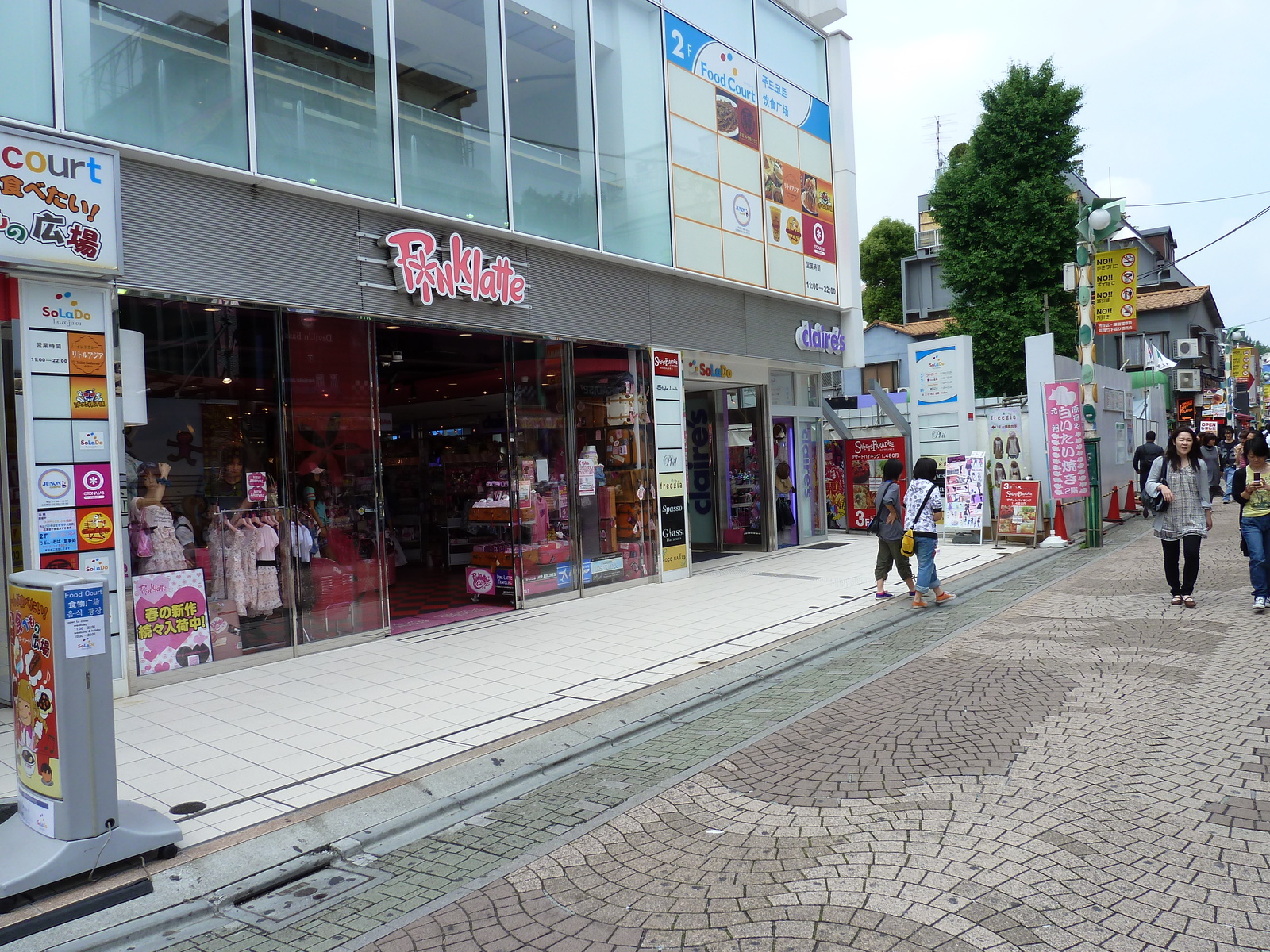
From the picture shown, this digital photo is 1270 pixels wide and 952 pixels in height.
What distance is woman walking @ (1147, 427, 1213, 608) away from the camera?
9133 mm

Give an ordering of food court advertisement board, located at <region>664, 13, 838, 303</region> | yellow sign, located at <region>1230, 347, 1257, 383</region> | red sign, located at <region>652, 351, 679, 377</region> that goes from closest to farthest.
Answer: red sign, located at <region>652, 351, 679, 377</region> → food court advertisement board, located at <region>664, 13, 838, 303</region> → yellow sign, located at <region>1230, 347, 1257, 383</region>

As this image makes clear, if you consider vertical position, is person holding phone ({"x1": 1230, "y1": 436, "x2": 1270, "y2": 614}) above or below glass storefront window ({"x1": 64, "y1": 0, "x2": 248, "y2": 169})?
below

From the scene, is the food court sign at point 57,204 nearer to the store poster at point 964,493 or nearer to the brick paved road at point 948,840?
the brick paved road at point 948,840

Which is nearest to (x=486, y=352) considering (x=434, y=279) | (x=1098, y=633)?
(x=434, y=279)

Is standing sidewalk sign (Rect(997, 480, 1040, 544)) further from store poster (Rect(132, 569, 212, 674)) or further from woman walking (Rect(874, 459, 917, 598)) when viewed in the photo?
store poster (Rect(132, 569, 212, 674))

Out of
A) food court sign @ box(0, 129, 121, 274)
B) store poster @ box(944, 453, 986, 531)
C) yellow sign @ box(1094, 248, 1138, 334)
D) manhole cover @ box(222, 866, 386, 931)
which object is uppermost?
yellow sign @ box(1094, 248, 1138, 334)

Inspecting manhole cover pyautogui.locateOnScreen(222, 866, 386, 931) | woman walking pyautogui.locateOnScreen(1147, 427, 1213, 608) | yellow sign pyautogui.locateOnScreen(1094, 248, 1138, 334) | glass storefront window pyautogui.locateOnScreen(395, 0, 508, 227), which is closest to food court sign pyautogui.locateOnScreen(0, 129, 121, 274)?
glass storefront window pyautogui.locateOnScreen(395, 0, 508, 227)

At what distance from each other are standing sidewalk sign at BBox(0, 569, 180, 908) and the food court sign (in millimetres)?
3391

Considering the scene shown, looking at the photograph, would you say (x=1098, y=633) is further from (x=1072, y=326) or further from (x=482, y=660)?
(x=1072, y=326)

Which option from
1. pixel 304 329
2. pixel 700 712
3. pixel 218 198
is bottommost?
pixel 700 712

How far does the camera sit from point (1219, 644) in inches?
290

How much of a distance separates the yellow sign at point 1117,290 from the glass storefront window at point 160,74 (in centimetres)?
1448

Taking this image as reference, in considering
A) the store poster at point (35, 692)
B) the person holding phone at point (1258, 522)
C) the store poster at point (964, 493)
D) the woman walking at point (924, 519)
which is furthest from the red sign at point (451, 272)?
the store poster at point (964, 493)

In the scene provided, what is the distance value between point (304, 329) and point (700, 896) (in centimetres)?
708
